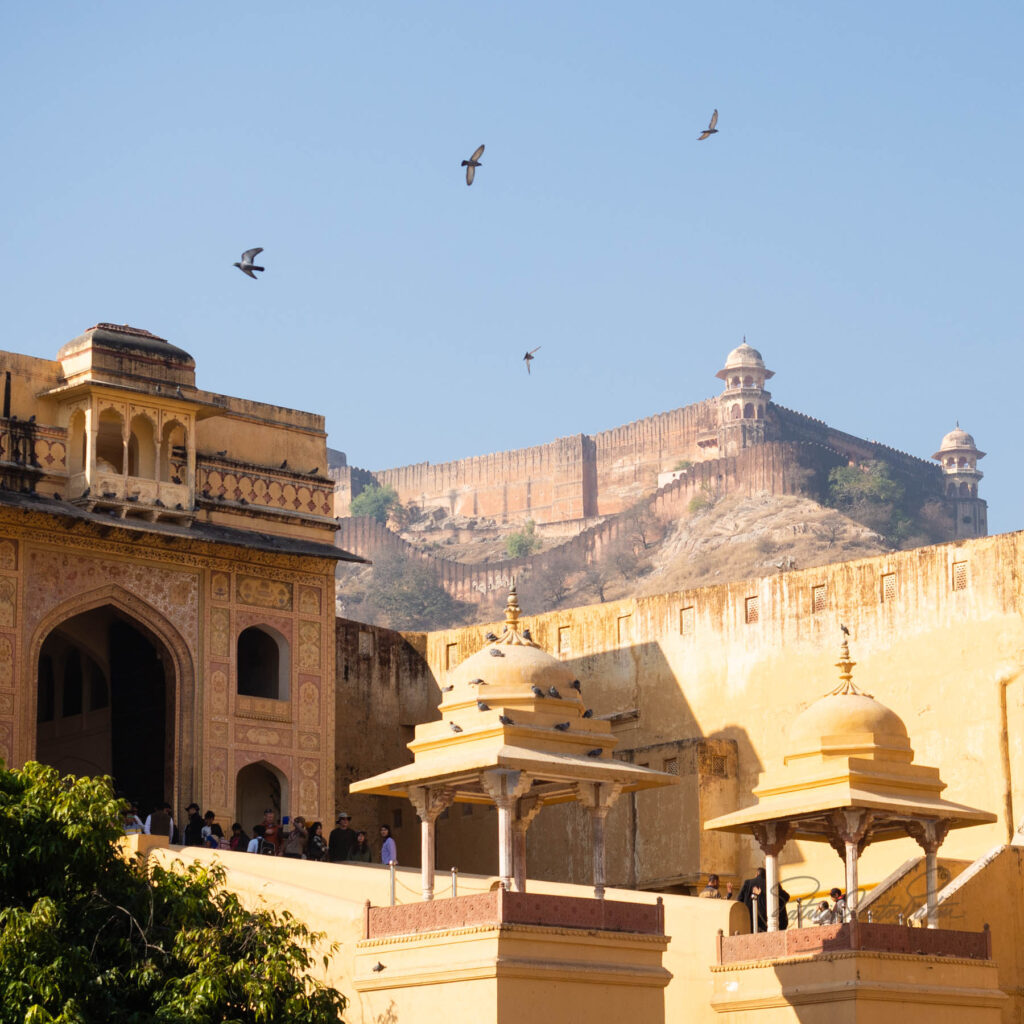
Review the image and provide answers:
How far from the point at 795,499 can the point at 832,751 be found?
55608mm

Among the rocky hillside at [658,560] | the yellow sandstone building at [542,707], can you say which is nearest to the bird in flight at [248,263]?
the yellow sandstone building at [542,707]

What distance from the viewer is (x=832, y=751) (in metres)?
16.7

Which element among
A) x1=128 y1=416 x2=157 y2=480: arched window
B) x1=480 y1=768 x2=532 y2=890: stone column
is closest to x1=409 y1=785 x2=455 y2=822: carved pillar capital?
x1=480 y1=768 x2=532 y2=890: stone column

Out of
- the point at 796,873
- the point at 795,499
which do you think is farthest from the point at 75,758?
the point at 795,499

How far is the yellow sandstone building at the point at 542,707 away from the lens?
15.6 metres

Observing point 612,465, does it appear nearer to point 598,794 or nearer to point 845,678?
point 845,678

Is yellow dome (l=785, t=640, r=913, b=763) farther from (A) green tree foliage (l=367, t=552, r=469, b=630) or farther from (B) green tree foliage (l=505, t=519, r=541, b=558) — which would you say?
(B) green tree foliage (l=505, t=519, r=541, b=558)

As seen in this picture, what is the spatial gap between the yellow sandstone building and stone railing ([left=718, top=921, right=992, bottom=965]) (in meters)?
0.02

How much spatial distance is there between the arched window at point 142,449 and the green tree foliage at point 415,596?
165ft

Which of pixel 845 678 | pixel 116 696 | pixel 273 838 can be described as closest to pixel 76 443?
pixel 116 696

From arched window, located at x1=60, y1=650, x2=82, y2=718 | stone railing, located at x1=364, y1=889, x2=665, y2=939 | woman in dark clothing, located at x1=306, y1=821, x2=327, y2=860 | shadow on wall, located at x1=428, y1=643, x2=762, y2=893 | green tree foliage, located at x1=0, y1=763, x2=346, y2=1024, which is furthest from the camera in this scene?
arched window, located at x1=60, y1=650, x2=82, y2=718

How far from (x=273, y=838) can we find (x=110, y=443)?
5.19 meters

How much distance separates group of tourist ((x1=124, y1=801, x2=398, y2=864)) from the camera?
19.6m

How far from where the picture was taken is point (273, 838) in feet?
66.6
